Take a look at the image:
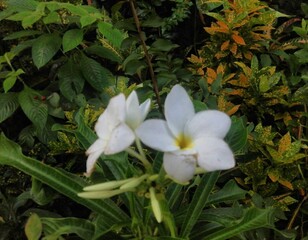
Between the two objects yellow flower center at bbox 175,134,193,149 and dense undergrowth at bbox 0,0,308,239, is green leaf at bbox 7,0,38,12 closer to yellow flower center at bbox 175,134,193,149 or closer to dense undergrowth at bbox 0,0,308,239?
dense undergrowth at bbox 0,0,308,239

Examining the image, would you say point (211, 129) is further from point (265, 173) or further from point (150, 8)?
point (150, 8)

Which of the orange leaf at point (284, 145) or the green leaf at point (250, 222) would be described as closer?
the green leaf at point (250, 222)

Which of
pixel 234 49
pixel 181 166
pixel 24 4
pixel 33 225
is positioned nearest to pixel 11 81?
pixel 24 4

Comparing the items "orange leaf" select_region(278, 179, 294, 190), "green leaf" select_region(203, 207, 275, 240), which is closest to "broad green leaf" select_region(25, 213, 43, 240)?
"green leaf" select_region(203, 207, 275, 240)

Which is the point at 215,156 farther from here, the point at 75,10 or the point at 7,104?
the point at 7,104

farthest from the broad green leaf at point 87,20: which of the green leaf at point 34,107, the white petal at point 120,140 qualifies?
the white petal at point 120,140

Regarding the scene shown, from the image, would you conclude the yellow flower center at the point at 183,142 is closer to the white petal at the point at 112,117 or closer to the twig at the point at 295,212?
the white petal at the point at 112,117
